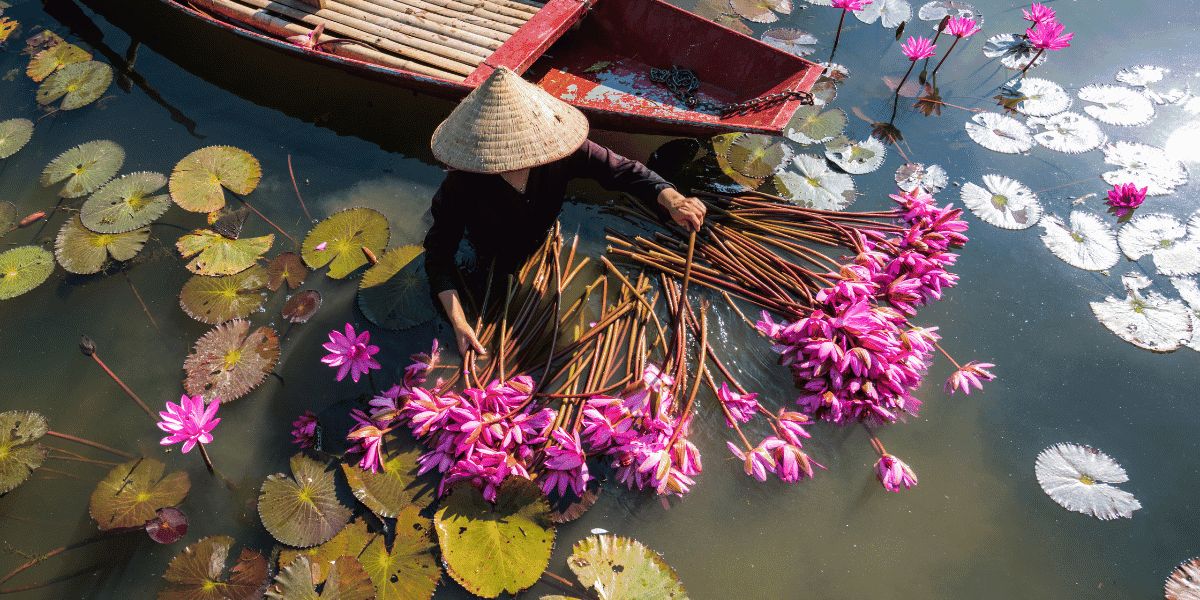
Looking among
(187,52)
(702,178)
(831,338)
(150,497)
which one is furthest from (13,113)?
(831,338)

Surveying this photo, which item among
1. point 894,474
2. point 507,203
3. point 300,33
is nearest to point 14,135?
point 300,33

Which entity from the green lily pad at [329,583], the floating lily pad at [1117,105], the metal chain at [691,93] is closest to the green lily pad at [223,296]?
the green lily pad at [329,583]

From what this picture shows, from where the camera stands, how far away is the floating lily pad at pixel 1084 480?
2.92 m

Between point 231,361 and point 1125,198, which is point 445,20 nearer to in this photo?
point 231,361

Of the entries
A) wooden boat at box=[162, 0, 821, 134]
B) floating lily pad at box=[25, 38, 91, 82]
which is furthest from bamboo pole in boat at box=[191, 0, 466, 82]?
floating lily pad at box=[25, 38, 91, 82]

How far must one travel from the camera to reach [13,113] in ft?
15.6

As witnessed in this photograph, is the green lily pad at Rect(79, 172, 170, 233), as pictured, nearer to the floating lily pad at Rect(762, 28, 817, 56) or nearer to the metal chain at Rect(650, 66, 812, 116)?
the metal chain at Rect(650, 66, 812, 116)

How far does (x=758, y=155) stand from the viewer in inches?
168

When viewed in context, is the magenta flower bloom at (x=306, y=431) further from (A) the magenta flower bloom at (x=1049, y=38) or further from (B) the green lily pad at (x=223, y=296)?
(A) the magenta flower bloom at (x=1049, y=38)

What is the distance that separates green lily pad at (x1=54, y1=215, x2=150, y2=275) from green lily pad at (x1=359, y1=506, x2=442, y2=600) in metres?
2.54

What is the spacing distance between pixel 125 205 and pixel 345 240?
147 cm

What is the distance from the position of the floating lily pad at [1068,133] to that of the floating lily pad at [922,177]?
0.86 m

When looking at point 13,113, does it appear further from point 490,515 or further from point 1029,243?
point 1029,243

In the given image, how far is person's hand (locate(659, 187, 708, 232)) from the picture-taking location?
119 inches
